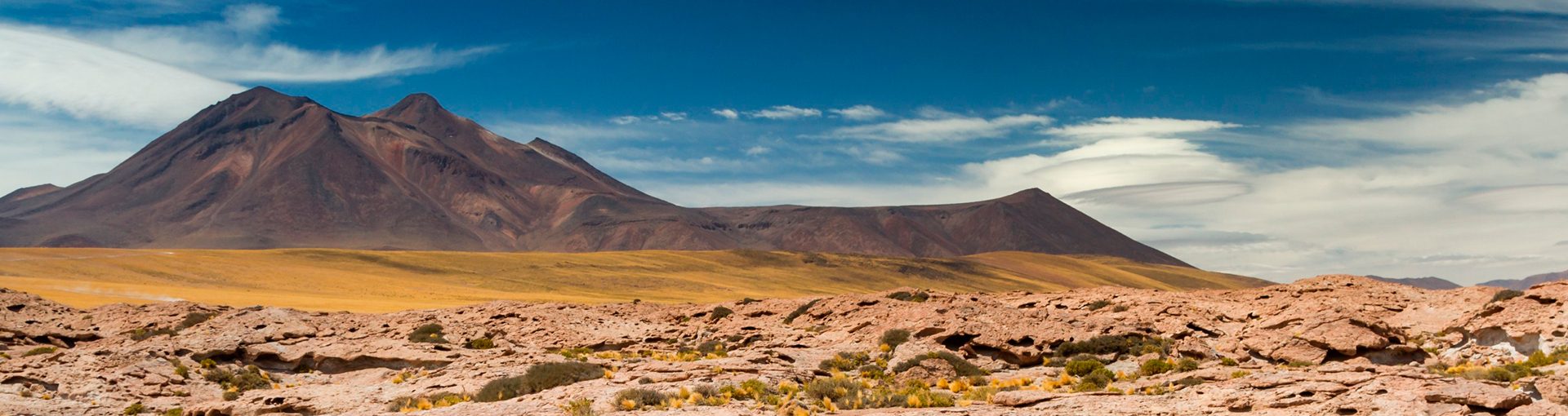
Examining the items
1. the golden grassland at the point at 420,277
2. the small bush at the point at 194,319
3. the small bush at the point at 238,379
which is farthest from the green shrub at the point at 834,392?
the golden grassland at the point at 420,277

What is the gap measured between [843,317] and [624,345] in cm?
760

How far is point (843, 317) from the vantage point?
1492 inches

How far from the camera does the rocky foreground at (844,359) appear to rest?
1831 cm

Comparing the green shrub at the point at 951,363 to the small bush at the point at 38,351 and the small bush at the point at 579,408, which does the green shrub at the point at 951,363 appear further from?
the small bush at the point at 38,351

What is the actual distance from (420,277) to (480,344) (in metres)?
78.1

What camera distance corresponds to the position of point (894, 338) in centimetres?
3041

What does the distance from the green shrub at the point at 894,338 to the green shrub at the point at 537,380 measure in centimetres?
899

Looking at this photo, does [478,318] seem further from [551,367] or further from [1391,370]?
[1391,370]

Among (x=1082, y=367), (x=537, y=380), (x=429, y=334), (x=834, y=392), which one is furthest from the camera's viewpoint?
(x=429, y=334)

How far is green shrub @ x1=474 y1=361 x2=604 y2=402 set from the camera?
22750 millimetres

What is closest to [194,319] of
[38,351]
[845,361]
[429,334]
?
[38,351]

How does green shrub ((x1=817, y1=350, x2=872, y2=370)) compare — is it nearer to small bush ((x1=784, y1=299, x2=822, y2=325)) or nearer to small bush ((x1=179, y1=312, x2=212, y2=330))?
small bush ((x1=784, y1=299, x2=822, y2=325))

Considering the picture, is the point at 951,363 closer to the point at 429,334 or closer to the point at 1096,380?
the point at 1096,380

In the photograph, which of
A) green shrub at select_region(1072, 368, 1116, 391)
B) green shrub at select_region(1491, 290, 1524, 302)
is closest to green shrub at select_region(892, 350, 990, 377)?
green shrub at select_region(1072, 368, 1116, 391)
